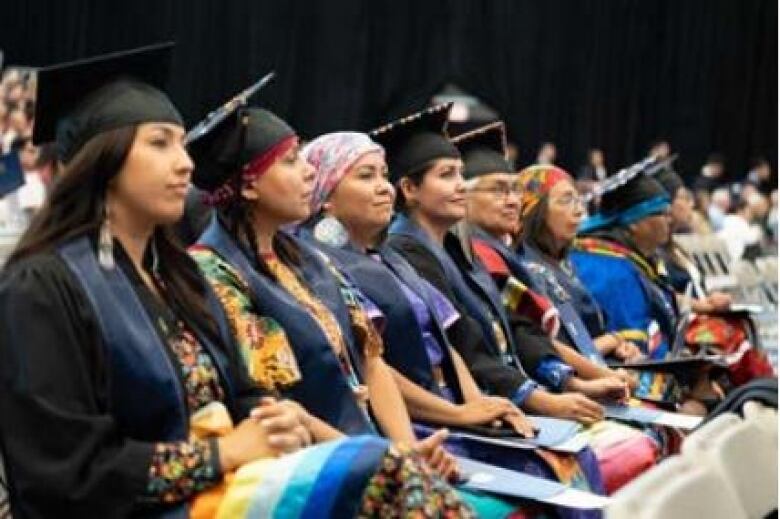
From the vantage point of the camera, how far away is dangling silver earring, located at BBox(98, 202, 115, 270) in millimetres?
2945

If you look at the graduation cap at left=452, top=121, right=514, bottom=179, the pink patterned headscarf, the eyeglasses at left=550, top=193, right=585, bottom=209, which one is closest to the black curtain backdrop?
the eyeglasses at left=550, top=193, right=585, bottom=209

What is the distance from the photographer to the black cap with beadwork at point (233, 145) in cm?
361

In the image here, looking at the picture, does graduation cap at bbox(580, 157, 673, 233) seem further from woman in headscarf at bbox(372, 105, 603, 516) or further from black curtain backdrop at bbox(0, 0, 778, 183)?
black curtain backdrop at bbox(0, 0, 778, 183)

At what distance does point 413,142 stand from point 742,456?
216 cm

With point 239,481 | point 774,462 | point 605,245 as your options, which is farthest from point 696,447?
point 605,245

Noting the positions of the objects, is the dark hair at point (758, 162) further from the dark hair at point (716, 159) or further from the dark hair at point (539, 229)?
the dark hair at point (539, 229)

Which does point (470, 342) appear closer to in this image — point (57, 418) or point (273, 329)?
point (273, 329)

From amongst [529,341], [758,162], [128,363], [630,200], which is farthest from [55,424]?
[758,162]

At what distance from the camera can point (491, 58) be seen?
20.4 m

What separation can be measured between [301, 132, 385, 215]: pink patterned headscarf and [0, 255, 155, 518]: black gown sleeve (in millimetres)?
1374

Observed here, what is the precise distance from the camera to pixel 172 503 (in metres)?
2.81

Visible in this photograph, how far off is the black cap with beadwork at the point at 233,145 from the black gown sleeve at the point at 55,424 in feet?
2.77

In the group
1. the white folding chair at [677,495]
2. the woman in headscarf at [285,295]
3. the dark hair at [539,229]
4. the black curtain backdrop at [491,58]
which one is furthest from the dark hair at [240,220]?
the black curtain backdrop at [491,58]

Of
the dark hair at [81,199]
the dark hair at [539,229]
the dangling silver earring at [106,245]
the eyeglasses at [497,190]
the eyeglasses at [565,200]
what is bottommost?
the dark hair at [539,229]
